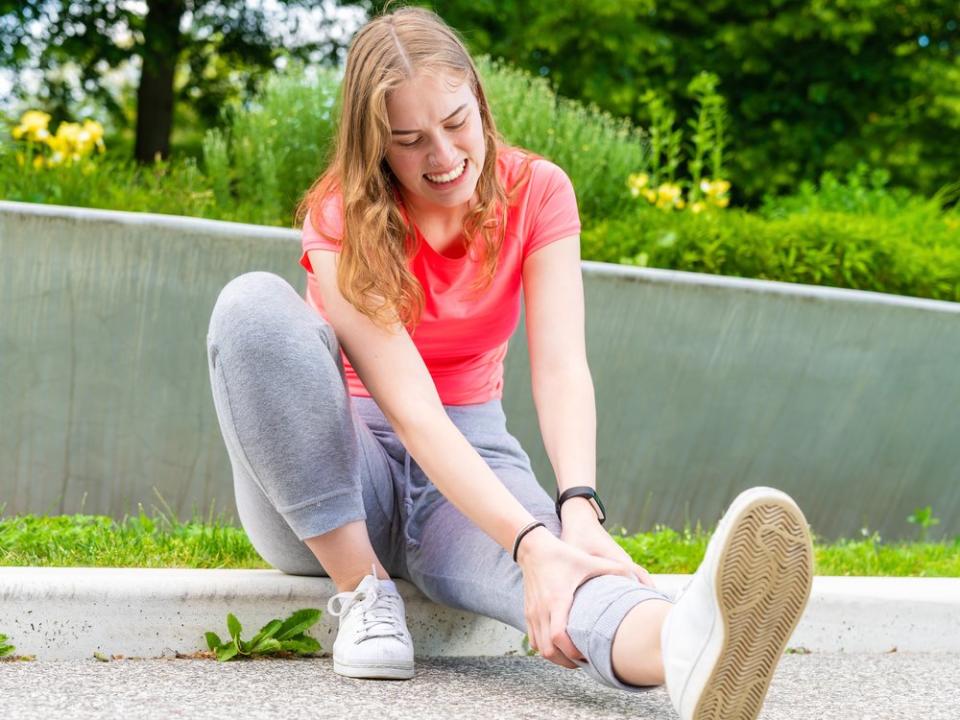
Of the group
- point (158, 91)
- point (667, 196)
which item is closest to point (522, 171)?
point (667, 196)

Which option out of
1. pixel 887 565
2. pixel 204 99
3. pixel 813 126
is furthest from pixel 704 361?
pixel 204 99

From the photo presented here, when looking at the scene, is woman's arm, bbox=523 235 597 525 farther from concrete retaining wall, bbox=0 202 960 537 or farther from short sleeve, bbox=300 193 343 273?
concrete retaining wall, bbox=0 202 960 537

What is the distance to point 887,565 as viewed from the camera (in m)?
3.25

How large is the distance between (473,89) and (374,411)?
0.66m

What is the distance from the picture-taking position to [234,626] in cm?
225

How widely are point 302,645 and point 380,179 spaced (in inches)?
35.1

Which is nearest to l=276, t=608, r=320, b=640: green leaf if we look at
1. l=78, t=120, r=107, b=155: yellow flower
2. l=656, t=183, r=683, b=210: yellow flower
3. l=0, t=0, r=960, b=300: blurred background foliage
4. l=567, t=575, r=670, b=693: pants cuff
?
l=567, t=575, r=670, b=693: pants cuff

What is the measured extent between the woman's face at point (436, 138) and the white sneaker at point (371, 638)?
72 centimetres

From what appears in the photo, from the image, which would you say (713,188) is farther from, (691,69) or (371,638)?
(691,69)

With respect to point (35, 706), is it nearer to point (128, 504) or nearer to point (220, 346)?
point (220, 346)

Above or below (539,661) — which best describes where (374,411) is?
above

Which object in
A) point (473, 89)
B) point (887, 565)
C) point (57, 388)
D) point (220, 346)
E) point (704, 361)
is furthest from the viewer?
point (704, 361)

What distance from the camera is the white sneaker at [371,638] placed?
2080mm

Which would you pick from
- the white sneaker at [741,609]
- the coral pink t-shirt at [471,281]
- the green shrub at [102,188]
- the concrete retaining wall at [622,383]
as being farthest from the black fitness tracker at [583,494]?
the green shrub at [102,188]
